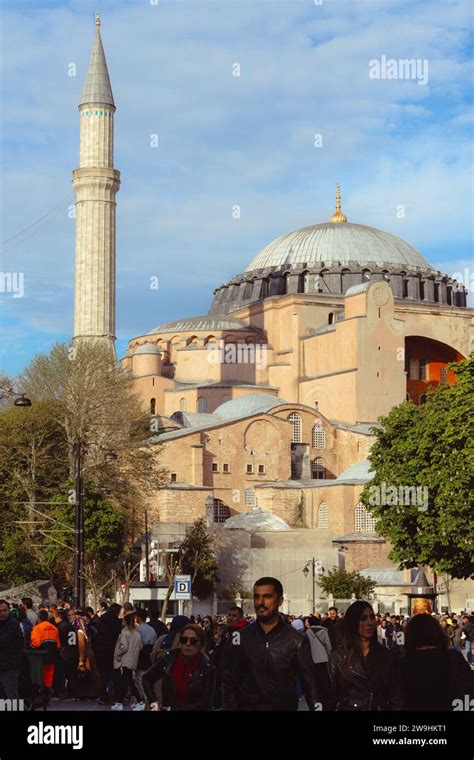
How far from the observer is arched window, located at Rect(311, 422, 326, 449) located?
63.3 meters

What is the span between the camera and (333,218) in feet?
277

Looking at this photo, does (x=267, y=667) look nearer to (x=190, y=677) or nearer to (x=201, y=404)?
(x=190, y=677)

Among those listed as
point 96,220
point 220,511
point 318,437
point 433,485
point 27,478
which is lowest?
point 433,485

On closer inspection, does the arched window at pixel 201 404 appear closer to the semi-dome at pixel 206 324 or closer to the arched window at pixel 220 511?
the semi-dome at pixel 206 324

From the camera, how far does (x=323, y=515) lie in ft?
192

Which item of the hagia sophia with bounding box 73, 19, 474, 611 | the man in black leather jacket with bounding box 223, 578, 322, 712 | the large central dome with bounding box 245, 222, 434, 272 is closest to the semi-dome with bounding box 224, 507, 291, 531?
the hagia sophia with bounding box 73, 19, 474, 611

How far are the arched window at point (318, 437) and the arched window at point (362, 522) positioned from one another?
587cm

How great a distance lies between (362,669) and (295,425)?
→ 181 ft

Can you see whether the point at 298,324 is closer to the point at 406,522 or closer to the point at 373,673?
the point at 406,522

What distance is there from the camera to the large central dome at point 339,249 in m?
78.3

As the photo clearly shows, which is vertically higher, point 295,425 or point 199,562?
point 295,425

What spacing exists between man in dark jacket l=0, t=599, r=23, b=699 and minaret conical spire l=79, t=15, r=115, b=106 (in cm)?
4918

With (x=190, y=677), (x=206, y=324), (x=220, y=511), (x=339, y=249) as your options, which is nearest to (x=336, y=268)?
(x=339, y=249)

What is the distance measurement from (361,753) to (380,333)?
58.0 meters
